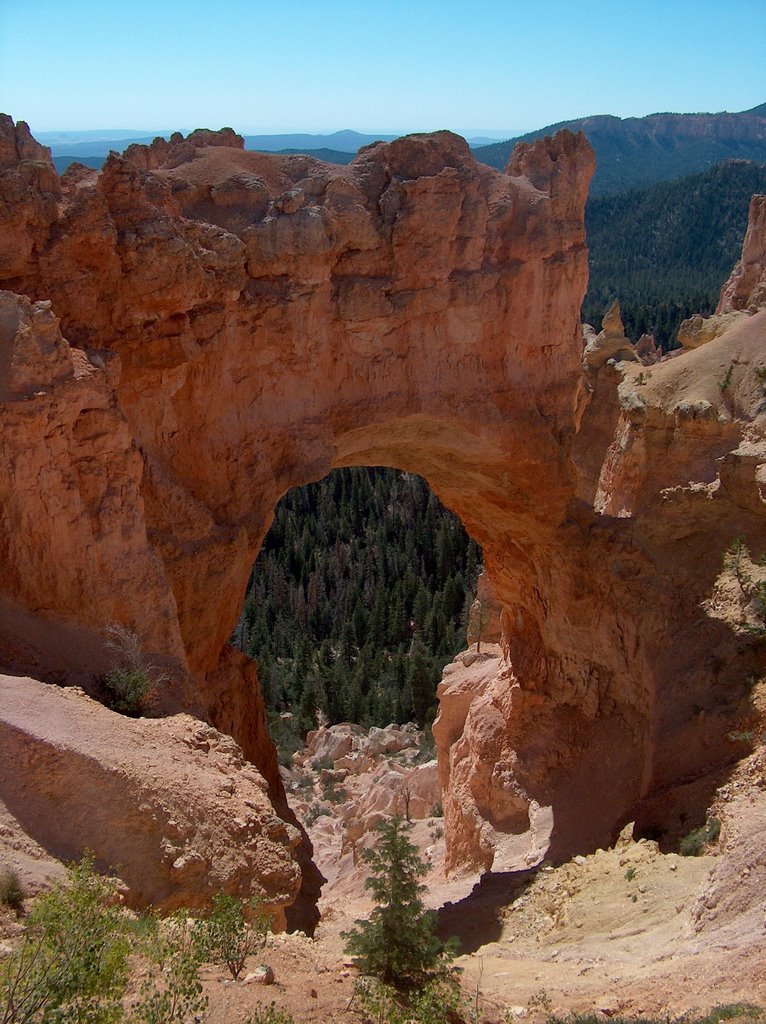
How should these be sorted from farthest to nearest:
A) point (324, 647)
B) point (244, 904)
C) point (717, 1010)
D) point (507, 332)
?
point (324, 647), point (507, 332), point (244, 904), point (717, 1010)

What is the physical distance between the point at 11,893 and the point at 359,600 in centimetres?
4067

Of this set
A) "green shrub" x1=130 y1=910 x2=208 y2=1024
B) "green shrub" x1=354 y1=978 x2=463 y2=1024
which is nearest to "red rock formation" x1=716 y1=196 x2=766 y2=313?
"green shrub" x1=354 y1=978 x2=463 y2=1024

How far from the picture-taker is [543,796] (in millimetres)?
18922

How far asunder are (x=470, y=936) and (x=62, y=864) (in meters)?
9.31

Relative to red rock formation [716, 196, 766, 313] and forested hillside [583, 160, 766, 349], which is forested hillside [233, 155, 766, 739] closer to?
red rock formation [716, 196, 766, 313]

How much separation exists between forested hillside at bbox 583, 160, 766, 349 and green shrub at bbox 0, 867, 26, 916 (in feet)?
305

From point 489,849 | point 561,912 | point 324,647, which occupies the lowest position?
point 324,647

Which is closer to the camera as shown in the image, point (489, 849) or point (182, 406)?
point (182, 406)

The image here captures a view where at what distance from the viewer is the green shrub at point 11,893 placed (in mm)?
7023

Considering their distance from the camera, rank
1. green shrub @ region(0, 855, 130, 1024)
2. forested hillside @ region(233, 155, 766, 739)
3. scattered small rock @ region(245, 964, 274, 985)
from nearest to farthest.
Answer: green shrub @ region(0, 855, 130, 1024)
scattered small rock @ region(245, 964, 274, 985)
forested hillside @ region(233, 155, 766, 739)

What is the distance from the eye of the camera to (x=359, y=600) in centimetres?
4769

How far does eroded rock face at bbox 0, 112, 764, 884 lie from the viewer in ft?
39.8

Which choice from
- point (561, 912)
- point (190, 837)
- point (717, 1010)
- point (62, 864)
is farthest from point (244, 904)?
point (561, 912)

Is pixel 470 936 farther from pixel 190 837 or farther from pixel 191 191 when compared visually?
pixel 191 191
